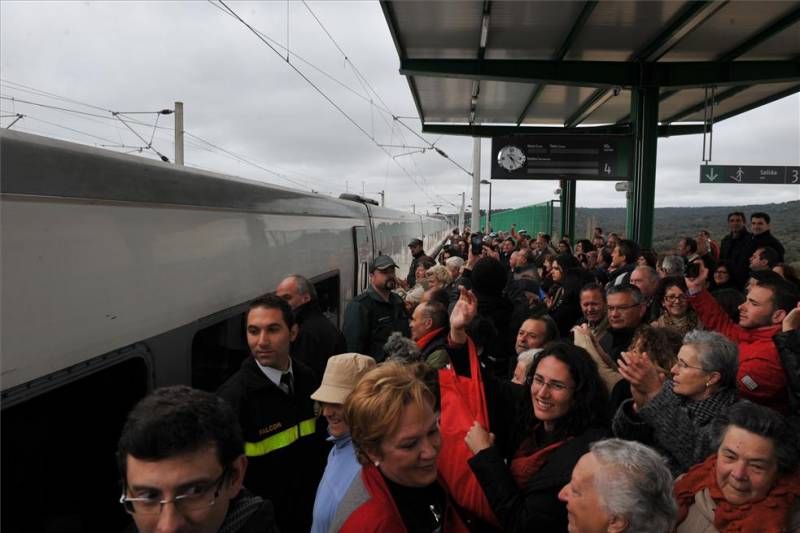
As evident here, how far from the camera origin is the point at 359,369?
7.93ft

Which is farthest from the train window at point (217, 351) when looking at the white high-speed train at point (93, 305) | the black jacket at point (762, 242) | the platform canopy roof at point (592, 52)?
the black jacket at point (762, 242)

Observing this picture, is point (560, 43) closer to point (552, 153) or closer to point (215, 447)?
point (552, 153)

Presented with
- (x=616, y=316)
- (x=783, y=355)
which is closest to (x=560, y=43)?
(x=616, y=316)

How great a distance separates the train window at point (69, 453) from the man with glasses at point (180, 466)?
0.87 metres

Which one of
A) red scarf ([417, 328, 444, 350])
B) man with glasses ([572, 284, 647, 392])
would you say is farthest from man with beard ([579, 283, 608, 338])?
red scarf ([417, 328, 444, 350])

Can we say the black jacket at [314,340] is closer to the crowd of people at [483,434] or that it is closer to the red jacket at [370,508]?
the crowd of people at [483,434]

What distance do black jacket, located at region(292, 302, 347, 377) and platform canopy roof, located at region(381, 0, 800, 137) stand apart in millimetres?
4469

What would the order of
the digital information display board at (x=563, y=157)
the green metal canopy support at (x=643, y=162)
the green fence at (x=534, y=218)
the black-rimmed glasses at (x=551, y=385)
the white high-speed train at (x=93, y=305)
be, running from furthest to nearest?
the green fence at (x=534, y=218) → the digital information display board at (x=563, y=157) → the green metal canopy support at (x=643, y=162) → the black-rimmed glasses at (x=551, y=385) → the white high-speed train at (x=93, y=305)

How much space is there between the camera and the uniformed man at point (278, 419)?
8.58ft

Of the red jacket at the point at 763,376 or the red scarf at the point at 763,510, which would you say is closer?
the red scarf at the point at 763,510

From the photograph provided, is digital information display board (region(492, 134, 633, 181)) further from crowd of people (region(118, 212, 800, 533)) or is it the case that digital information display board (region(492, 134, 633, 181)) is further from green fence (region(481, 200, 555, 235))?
green fence (region(481, 200, 555, 235))

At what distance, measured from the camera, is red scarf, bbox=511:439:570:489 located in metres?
2.14

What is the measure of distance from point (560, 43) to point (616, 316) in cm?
597

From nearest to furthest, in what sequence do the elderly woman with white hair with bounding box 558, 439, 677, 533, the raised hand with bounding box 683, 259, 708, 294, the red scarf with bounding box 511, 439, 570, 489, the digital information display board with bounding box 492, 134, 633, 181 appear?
the elderly woman with white hair with bounding box 558, 439, 677, 533 < the red scarf with bounding box 511, 439, 570, 489 < the raised hand with bounding box 683, 259, 708, 294 < the digital information display board with bounding box 492, 134, 633, 181
